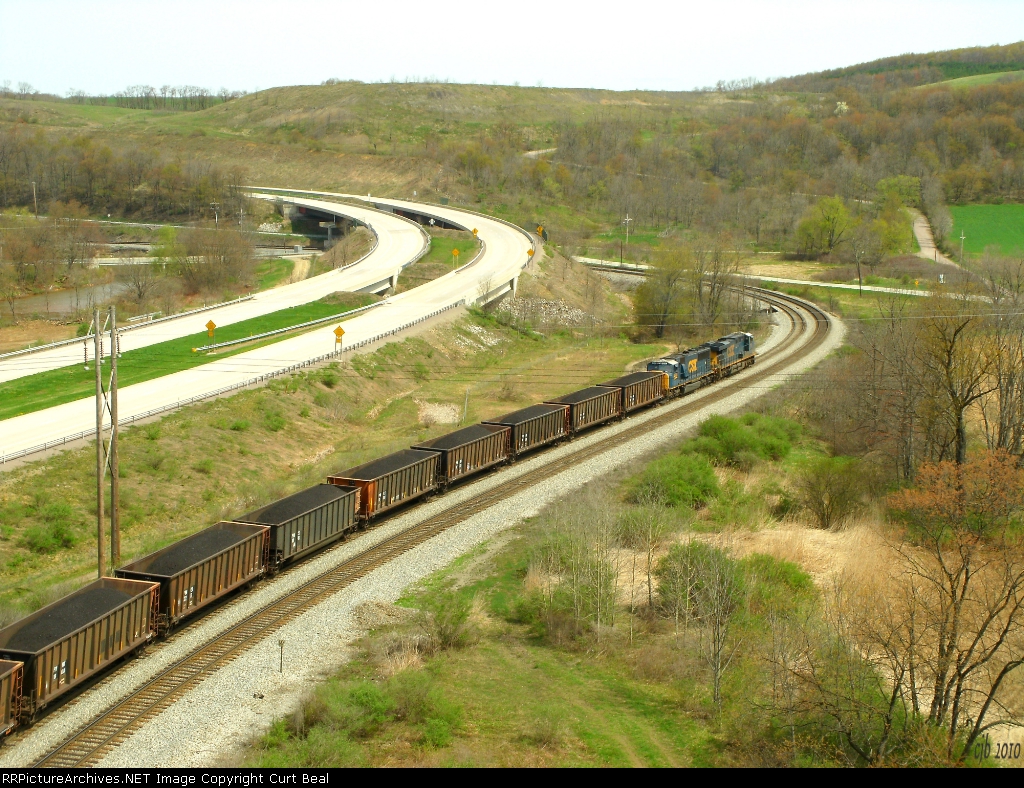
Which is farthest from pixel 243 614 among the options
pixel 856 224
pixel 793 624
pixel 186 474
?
pixel 856 224

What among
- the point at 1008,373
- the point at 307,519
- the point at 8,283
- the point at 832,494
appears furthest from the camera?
the point at 8,283

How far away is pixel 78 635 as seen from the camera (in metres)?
20.2

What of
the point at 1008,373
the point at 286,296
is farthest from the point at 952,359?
the point at 286,296

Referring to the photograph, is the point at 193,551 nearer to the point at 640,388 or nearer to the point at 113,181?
the point at 640,388

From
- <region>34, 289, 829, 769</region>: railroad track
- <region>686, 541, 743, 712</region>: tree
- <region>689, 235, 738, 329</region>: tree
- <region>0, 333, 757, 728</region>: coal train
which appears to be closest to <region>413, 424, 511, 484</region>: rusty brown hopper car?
<region>0, 333, 757, 728</region>: coal train

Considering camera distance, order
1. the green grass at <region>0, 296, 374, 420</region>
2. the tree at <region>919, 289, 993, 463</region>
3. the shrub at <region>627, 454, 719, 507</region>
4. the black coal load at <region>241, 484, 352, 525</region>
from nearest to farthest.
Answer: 1. the black coal load at <region>241, 484, 352, 525</region>
2. the shrub at <region>627, 454, 719, 507</region>
3. the tree at <region>919, 289, 993, 463</region>
4. the green grass at <region>0, 296, 374, 420</region>

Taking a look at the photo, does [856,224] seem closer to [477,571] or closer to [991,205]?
[991,205]

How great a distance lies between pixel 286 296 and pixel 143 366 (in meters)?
27.2

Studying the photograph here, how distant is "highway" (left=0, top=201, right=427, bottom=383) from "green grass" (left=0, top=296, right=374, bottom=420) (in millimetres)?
1320

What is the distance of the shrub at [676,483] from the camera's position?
118ft

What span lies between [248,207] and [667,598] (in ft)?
424

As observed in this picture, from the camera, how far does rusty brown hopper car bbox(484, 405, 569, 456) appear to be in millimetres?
40875

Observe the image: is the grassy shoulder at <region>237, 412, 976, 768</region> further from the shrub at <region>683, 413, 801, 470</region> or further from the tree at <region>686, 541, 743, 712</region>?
the shrub at <region>683, 413, 801, 470</region>

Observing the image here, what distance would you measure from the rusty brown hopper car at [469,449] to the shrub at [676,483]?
5.88 metres
